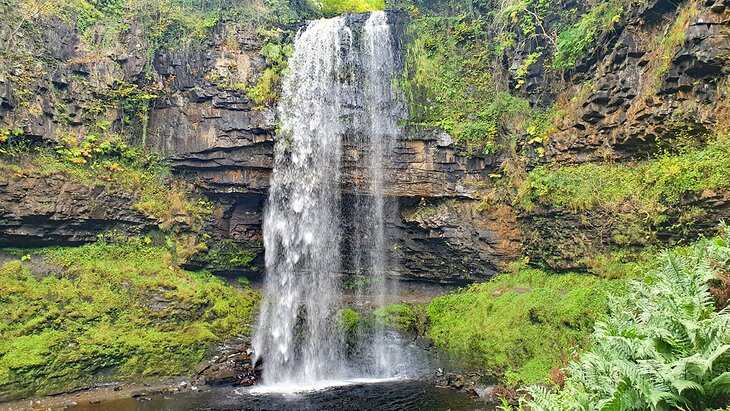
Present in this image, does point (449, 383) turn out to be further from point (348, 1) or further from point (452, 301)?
point (348, 1)

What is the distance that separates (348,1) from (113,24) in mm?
10981

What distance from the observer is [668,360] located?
13.6 ft

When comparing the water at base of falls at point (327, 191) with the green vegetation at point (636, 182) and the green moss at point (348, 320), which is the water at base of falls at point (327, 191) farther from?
the green vegetation at point (636, 182)

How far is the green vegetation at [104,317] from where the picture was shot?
12.4m

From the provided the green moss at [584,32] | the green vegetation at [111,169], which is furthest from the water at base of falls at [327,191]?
the green moss at [584,32]

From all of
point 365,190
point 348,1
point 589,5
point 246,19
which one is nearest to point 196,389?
point 365,190

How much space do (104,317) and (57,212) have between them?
3932 mm

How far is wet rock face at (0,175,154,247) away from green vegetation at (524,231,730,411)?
15595 millimetres

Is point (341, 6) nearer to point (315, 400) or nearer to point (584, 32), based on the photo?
point (584, 32)

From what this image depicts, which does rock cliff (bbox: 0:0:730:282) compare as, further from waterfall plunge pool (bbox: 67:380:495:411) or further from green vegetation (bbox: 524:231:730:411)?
green vegetation (bbox: 524:231:730:411)

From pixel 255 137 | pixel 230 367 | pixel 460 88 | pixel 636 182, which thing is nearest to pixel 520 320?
pixel 636 182

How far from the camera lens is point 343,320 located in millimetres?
16141

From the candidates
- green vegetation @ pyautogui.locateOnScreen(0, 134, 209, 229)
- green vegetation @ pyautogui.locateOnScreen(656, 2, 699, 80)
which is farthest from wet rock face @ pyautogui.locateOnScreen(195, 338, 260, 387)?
green vegetation @ pyautogui.locateOnScreen(656, 2, 699, 80)

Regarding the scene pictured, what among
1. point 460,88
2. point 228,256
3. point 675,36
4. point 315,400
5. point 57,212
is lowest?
point 315,400
